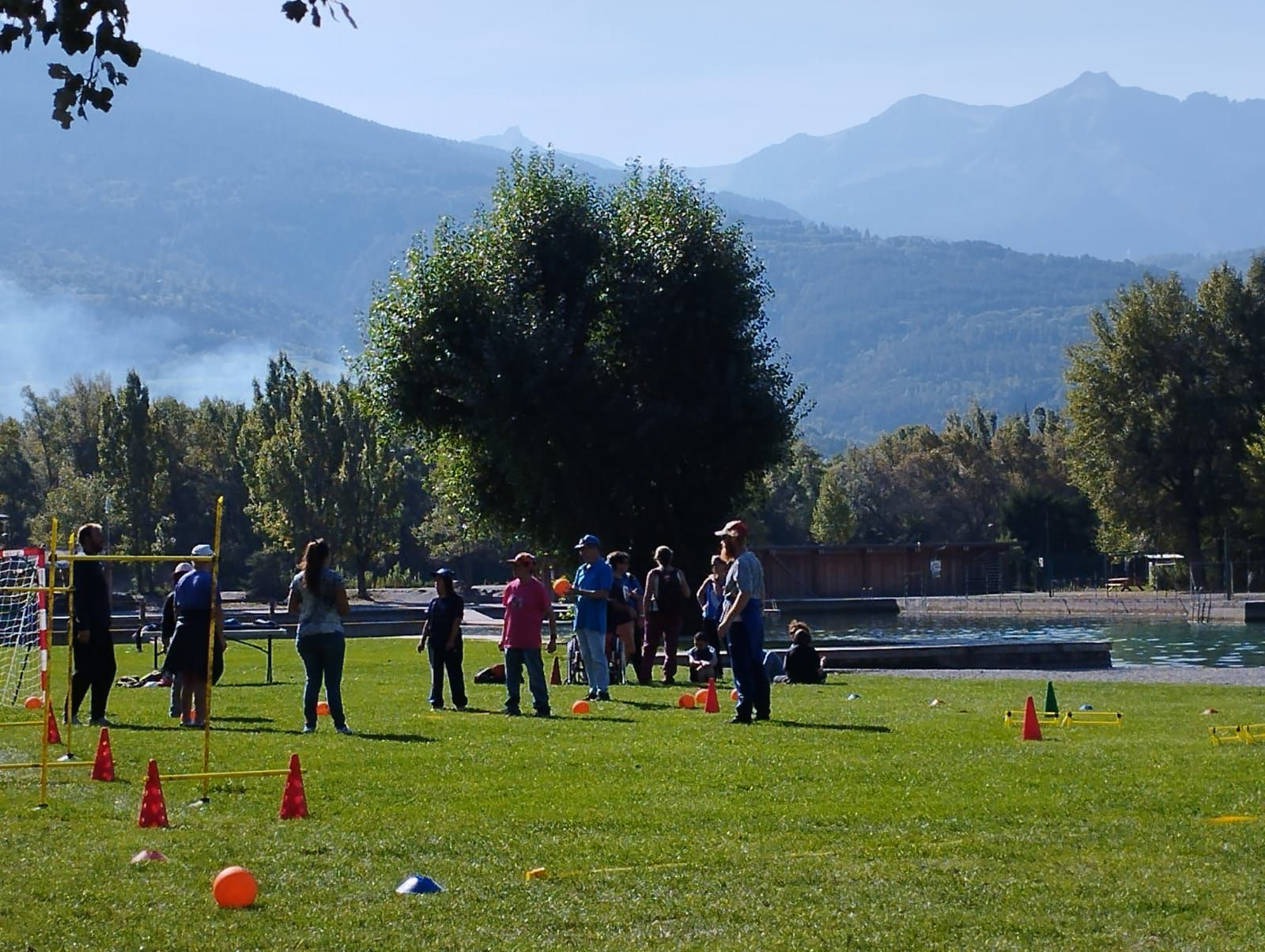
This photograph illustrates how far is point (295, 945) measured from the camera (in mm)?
7141

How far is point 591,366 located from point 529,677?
24.3m

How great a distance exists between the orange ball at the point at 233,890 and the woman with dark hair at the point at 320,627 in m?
8.10

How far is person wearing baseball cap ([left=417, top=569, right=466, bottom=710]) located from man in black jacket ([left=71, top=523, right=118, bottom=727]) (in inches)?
142

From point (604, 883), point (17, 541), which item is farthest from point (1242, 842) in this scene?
point (17, 541)

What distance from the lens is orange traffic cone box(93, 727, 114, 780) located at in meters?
12.3

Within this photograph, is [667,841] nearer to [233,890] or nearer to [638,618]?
[233,890]

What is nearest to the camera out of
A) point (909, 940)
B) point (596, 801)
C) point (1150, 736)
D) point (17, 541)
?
point (909, 940)

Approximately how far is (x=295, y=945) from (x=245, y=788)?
4.75 meters

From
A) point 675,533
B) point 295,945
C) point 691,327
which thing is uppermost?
point 691,327

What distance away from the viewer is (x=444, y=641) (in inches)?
752

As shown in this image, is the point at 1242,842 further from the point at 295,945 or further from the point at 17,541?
the point at 17,541

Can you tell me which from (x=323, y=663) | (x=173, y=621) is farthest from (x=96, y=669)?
(x=323, y=663)

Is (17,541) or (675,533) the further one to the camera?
(17,541)

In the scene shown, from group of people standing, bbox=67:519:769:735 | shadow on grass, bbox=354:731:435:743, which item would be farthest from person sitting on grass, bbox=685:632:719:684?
shadow on grass, bbox=354:731:435:743
